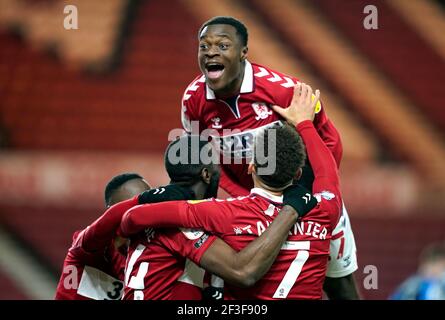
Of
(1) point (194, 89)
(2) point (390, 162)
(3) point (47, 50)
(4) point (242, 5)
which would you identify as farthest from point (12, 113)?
(1) point (194, 89)

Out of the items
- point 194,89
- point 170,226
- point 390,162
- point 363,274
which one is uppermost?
point 194,89

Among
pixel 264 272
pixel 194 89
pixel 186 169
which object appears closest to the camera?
pixel 264 272

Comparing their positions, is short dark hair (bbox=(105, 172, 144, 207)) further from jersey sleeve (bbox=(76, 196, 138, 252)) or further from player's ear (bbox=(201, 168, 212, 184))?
player's ear (bbox=(201, 168, 212, 184))

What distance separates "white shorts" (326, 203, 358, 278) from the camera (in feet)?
15.2

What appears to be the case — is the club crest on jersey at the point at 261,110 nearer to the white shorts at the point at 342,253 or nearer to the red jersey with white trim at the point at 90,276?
the white shorts at the point at 342,253

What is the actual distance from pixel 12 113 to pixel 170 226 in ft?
21.3

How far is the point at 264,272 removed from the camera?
11.8 feet

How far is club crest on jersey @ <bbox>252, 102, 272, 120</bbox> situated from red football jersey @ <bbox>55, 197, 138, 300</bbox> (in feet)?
3.16

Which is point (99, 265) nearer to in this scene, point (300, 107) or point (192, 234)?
point (192, 234)

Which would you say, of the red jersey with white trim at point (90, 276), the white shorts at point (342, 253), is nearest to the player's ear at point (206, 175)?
the red jersey with white trim at point (90, 276)

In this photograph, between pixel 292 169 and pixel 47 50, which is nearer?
pixel 292 169

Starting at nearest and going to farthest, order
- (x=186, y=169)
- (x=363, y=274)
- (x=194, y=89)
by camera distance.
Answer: (x=186, y=169)
(x=194, y=89)
(x=363, y=274)
